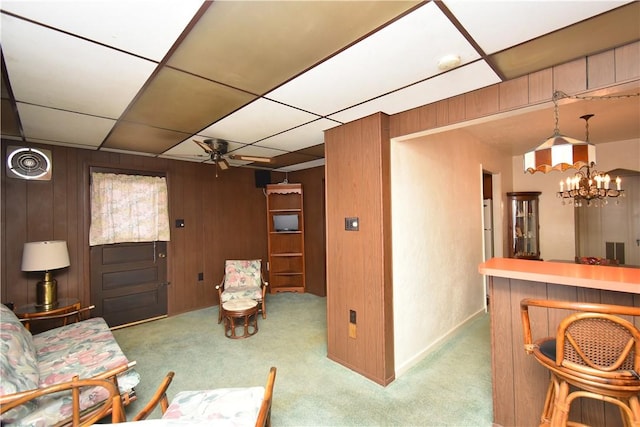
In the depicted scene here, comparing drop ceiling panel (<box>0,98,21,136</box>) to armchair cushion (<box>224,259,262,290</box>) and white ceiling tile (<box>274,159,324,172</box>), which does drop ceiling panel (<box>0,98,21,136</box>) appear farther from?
white ceiling tile (<box>274,159,324,172</box>)

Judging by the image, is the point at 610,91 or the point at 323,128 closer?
the point at 610,91

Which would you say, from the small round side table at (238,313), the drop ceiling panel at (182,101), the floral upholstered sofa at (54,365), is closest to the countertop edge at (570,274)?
the drop ceiling panel at (182,101)

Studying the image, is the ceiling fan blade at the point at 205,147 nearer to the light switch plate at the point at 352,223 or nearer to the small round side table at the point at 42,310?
the light switch plate at the point at 352,223

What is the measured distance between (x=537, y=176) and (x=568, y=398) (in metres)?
4.69

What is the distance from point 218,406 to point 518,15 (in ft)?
7.79

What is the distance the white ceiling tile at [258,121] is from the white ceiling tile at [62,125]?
94 cm

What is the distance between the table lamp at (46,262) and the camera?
113 inches

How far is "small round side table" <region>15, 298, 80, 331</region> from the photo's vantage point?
8.88ft

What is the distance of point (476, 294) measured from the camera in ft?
13.0

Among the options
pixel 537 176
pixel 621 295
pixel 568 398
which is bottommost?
pixel 568 398

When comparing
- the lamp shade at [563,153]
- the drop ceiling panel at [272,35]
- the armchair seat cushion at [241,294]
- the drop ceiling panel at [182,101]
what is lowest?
the armchair seat cushion at [241,294]

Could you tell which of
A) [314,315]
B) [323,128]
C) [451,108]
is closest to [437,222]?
[451,108]

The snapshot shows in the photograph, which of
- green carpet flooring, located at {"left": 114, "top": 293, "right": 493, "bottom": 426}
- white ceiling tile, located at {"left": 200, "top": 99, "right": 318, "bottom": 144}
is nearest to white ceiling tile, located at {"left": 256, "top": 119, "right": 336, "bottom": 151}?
white ceiling tile, located at {"left": 200, "top": 99, "right": 318, "bottom": 144}

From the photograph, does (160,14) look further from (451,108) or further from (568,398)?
(568,398)
